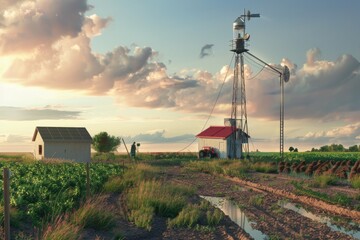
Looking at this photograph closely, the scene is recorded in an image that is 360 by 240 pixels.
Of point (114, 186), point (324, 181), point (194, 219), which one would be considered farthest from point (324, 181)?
point (194, 219)

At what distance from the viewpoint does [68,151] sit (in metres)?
48.7

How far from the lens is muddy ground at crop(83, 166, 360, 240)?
13266 millimetres

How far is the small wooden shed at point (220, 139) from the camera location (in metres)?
53.3

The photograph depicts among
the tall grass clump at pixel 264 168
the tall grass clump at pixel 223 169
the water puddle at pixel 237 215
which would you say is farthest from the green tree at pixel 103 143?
the water puddle at pixel 237 215

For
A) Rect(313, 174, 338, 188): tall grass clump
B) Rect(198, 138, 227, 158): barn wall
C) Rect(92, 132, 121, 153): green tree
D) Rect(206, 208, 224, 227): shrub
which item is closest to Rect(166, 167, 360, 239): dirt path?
Rect(206, 208, 224, 227): shrub

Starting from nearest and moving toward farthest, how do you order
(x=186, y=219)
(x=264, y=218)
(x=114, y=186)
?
(x=186, y=219)
(x=264, y=218)
(x=114, y=186)

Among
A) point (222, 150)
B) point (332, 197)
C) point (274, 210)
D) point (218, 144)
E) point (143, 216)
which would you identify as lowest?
point (274, 210)

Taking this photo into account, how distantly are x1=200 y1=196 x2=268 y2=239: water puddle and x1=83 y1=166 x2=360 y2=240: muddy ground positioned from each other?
16 centimetres

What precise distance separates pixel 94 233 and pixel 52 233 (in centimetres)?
192

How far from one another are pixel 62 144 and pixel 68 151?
900 mm

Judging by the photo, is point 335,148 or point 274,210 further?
point 335,148

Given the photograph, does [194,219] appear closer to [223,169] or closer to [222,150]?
[223,169]

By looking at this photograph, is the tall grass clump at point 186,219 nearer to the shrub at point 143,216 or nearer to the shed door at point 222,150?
the shrub at point 143,216

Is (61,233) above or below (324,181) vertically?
below
